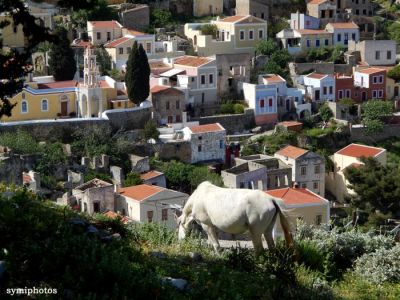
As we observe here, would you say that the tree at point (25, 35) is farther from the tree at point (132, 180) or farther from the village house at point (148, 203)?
the tree at point (132, 180)

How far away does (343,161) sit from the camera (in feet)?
117

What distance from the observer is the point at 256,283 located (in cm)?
899

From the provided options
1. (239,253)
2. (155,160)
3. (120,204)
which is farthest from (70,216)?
(155,160)

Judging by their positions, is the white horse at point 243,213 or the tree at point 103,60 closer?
the white horse at point 243,213

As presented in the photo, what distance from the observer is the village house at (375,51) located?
46562 millimetres

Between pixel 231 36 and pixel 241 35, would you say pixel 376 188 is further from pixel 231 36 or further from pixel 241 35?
pixel 241 35

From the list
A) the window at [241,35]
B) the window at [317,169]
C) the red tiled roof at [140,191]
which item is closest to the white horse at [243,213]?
the red tiled roof at [140,191]

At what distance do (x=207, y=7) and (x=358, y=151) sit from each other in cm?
1807

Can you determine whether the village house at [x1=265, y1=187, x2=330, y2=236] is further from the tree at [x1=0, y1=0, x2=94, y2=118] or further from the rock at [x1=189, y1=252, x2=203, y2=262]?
the tree at [x1=0, y1=0, x2=94, y2=118]

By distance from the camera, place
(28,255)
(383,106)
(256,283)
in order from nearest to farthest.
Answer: (28,255) → (256,283) → (383,106)

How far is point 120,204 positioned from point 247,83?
46.6ft

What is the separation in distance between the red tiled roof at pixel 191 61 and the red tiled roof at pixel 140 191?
1194 centimetres

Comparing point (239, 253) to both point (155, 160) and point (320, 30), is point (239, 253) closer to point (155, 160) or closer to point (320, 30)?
point (155, 160)

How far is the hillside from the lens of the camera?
783 centimetres
